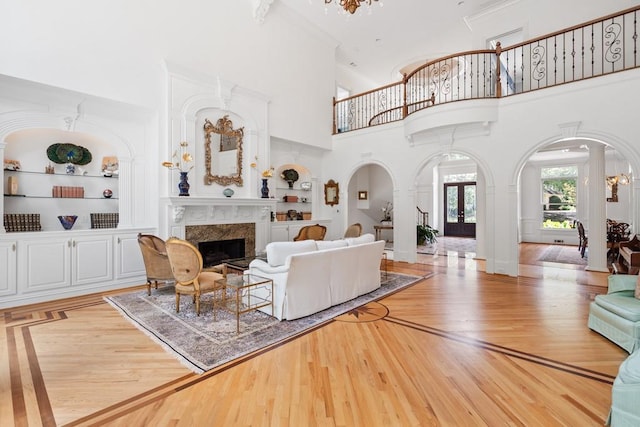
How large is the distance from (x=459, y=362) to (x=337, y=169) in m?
7.09

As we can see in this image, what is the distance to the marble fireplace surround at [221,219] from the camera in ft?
19.4

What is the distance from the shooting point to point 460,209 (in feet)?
46.2

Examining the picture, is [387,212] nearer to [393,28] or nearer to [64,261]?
[393,28]

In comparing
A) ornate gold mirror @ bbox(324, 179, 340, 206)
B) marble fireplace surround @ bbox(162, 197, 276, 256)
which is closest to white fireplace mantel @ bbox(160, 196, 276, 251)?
marble fireplace surround @ bbox(162, 197, 276, 256)

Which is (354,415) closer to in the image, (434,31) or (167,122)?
(167,122)

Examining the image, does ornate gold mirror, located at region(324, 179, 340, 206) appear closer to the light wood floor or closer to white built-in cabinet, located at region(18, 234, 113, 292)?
the light wood floor

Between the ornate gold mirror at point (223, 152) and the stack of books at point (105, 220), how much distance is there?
5.73 ft

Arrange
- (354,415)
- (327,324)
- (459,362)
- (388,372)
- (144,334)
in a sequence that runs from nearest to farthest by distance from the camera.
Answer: (354,415) < (388,372) < (459,362) < (144,334) < (327,324)

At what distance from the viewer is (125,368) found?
9.04ft

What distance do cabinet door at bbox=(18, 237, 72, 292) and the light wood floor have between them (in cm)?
51

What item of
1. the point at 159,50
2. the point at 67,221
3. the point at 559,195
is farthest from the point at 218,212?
the point at 559,195

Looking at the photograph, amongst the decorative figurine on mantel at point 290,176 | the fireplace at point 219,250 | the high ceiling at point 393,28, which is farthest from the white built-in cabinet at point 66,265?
the high ceiling at point 393,28

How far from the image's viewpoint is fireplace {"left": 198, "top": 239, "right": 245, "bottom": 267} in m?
6.72

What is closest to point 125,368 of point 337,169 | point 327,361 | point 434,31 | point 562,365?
point 327,361
